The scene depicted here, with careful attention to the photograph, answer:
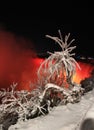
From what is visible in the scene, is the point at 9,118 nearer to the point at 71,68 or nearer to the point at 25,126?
the point at 25,126

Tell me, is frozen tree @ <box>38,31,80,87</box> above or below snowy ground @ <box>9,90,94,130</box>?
above

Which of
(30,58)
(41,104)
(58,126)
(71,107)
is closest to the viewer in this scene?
(58,126)

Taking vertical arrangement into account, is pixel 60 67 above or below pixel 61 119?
above

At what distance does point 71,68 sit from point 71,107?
765 mm

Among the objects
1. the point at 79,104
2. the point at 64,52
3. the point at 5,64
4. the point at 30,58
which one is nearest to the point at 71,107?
the point at 79,104

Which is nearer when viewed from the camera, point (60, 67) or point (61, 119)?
point (61, 119)

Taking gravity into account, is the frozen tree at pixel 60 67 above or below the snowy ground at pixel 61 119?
above

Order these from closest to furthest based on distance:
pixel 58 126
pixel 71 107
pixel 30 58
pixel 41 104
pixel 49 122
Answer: pixel 58 126 → pixel 49 122 → pixel 71 107 → pixel 41 104 → pixel 30 58

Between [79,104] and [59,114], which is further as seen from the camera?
[79,104]

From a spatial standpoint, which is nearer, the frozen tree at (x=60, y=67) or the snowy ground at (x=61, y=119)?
the snowy ground at (x=61, y=119)

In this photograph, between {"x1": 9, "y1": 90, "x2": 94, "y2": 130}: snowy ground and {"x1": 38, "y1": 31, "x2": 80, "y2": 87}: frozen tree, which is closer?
{"x1": 9, "y1": 90, "x2": 94, "y2": 130}: snowy ground

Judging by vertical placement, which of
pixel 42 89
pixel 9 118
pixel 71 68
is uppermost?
pixel 71 68

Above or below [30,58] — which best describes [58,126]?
below

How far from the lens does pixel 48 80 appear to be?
5277 millimetres
